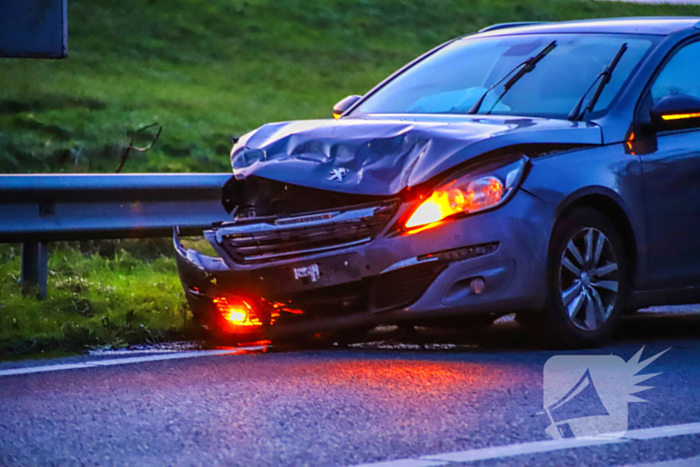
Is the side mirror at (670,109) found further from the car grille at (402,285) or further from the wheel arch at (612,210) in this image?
the car grille at (402,285)

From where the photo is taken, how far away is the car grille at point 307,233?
604 centimetres

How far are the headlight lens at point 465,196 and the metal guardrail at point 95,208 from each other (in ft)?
6.03

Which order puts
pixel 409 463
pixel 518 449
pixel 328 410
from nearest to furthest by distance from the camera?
pixel 409 463
pixel 518 449
pixel 328 410

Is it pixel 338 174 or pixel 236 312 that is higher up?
pixel 338 174

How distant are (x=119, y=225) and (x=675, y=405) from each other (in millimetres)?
3913

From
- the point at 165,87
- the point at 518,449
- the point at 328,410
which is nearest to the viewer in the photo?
the point at 518,449

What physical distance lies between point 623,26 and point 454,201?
6.49ft

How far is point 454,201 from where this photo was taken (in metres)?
6.00

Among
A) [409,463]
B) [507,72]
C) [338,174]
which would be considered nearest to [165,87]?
[507,72]

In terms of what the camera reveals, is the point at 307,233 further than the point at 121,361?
No

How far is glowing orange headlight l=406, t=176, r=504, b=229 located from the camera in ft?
19.6

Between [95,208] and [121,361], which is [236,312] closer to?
[121,361]

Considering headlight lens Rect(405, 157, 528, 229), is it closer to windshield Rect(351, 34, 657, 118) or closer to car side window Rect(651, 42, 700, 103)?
windshield Rect(351, 34, 657, 118)

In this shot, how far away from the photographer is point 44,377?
578 centimetres
